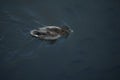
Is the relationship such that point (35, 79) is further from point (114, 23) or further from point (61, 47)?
point (114, 23)

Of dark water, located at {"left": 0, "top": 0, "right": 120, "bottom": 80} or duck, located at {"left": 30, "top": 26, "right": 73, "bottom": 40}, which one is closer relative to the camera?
dark water, located at {"left": 0, "top": 0, "right": 120, "bottom": 80}

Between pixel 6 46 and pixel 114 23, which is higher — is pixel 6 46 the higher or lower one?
the lower one

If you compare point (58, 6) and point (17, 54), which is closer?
point (17, 54)

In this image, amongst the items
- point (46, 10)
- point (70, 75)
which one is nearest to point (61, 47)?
point (70, 75)

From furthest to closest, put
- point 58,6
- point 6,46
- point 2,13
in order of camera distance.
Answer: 1. point 58,6
2. point 2,13
3. point 6,46

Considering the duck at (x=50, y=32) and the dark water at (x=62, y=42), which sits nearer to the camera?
the dark water at (x=62, y=42)

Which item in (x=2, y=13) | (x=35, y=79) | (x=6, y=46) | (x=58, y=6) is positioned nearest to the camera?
(x=35, y=79)

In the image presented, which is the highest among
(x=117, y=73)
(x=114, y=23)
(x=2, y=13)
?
(x=2, y=13)
